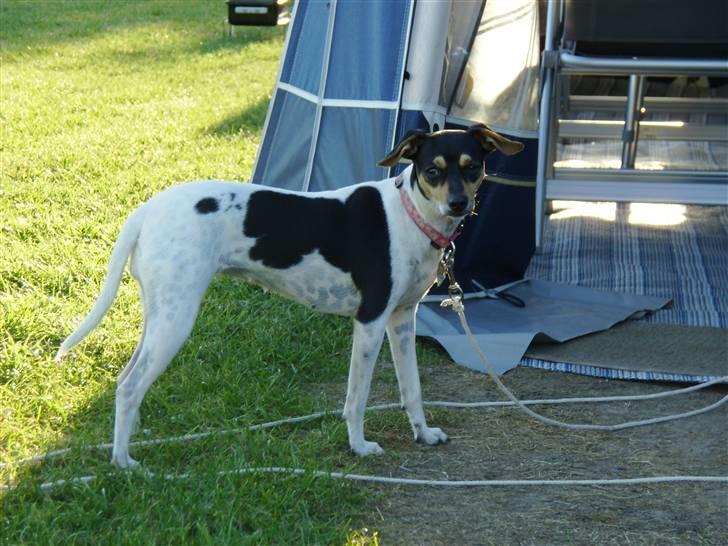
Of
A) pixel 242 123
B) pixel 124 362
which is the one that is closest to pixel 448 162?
pixel 124 362

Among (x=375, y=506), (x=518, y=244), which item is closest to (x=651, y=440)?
(x=375, y=506)

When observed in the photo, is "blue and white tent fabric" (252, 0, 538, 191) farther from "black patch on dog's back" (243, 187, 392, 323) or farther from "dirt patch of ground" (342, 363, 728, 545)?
"black patch on dog's back" (243, 187, 392, 323)

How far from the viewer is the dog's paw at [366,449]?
12.6 ft

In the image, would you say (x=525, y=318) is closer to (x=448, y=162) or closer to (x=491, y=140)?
(x=491, y=140)

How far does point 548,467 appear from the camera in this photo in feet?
12.8

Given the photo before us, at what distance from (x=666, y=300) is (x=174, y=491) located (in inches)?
120

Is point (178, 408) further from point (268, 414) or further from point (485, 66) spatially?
point (485, 66)

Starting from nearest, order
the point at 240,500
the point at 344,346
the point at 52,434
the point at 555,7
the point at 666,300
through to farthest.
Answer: the point at 240,500 → the point at 52,434 → the point at 344,346 → the point at 666,300 → the point at 555,7

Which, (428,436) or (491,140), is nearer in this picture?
(491,140)

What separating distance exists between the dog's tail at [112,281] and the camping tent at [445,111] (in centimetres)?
179

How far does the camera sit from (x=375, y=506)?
3520mm

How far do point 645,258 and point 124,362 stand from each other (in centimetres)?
316

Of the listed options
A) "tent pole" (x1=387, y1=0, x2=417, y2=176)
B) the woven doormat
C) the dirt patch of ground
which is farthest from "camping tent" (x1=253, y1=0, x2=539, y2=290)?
the dirt patch of ground

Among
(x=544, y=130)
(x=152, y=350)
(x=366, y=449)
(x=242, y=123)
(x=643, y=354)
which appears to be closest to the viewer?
(x=152, y=350)
